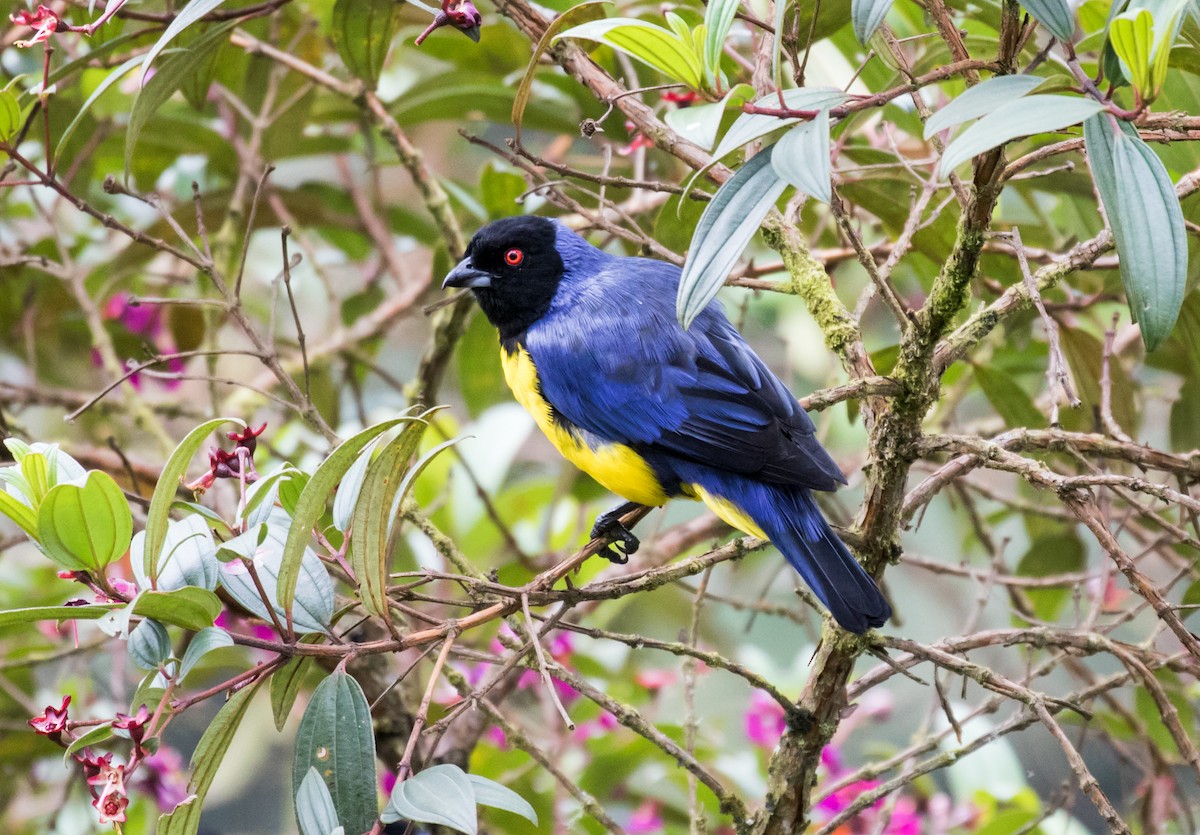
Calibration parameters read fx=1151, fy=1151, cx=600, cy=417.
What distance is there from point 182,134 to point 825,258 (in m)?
2.05

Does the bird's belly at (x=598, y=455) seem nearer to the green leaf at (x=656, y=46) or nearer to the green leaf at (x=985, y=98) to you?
the green leaf at (x=656, y=46)

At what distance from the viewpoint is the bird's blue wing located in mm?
2359

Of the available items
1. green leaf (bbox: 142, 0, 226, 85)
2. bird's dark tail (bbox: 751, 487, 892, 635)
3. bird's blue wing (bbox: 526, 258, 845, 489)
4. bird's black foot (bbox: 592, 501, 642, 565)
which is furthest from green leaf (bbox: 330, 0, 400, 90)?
bird's dark tail (bbox: 751, 487, 892, 635)

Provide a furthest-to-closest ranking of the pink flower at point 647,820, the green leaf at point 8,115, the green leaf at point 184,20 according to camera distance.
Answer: the pink flower at point 647,820 < the green leaf at point 8,115 < the green leaf at point 184,20

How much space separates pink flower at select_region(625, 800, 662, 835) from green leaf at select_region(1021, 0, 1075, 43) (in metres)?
2.91

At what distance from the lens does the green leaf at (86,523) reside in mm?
1413

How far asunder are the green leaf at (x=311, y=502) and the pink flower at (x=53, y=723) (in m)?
0.31

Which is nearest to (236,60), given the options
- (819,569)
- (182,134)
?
(182,134)

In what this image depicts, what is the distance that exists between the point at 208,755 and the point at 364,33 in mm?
1914

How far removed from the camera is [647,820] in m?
3.66

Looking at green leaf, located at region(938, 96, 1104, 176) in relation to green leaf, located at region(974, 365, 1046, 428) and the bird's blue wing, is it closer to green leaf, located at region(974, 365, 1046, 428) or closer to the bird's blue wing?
the bird's blue wing

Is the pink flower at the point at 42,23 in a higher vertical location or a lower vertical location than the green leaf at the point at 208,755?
higher

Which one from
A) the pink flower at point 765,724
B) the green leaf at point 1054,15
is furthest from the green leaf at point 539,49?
the pink flower at point 765,724

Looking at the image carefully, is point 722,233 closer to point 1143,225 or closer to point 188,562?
point 1143,225
